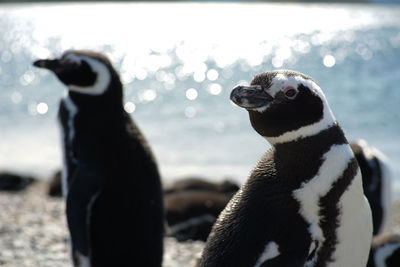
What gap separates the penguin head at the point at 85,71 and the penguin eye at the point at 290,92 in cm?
168

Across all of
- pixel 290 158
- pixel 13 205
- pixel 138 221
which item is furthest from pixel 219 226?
pixel 13 205

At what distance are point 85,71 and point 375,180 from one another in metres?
1.89

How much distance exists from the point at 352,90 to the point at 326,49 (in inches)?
356

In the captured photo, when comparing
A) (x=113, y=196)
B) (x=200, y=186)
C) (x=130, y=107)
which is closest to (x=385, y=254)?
(x=113, y=196)

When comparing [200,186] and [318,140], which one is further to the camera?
[200,186]

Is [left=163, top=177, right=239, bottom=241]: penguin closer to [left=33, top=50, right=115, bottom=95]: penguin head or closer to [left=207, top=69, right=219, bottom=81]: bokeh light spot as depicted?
[left=33, top=50, right=115, bottom=95]: penguin head

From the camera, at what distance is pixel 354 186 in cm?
221

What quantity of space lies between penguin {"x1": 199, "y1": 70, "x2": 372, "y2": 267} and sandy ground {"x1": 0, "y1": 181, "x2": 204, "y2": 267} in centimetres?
224

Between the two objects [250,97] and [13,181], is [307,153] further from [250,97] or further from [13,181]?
[13,181]

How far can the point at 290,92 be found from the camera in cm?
219

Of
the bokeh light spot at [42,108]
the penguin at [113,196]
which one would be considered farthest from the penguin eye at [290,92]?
the bokeh light spot at [42,108]

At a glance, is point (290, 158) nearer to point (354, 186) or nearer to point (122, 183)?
point (354, 186)

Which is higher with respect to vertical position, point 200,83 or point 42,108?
point 42,108

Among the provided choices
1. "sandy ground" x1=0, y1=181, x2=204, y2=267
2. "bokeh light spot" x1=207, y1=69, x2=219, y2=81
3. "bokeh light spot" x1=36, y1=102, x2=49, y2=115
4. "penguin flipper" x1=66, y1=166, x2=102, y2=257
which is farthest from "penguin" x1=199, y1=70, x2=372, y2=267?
"bokeh light spot" x1=207, y1=69, x2=219, y2=81
